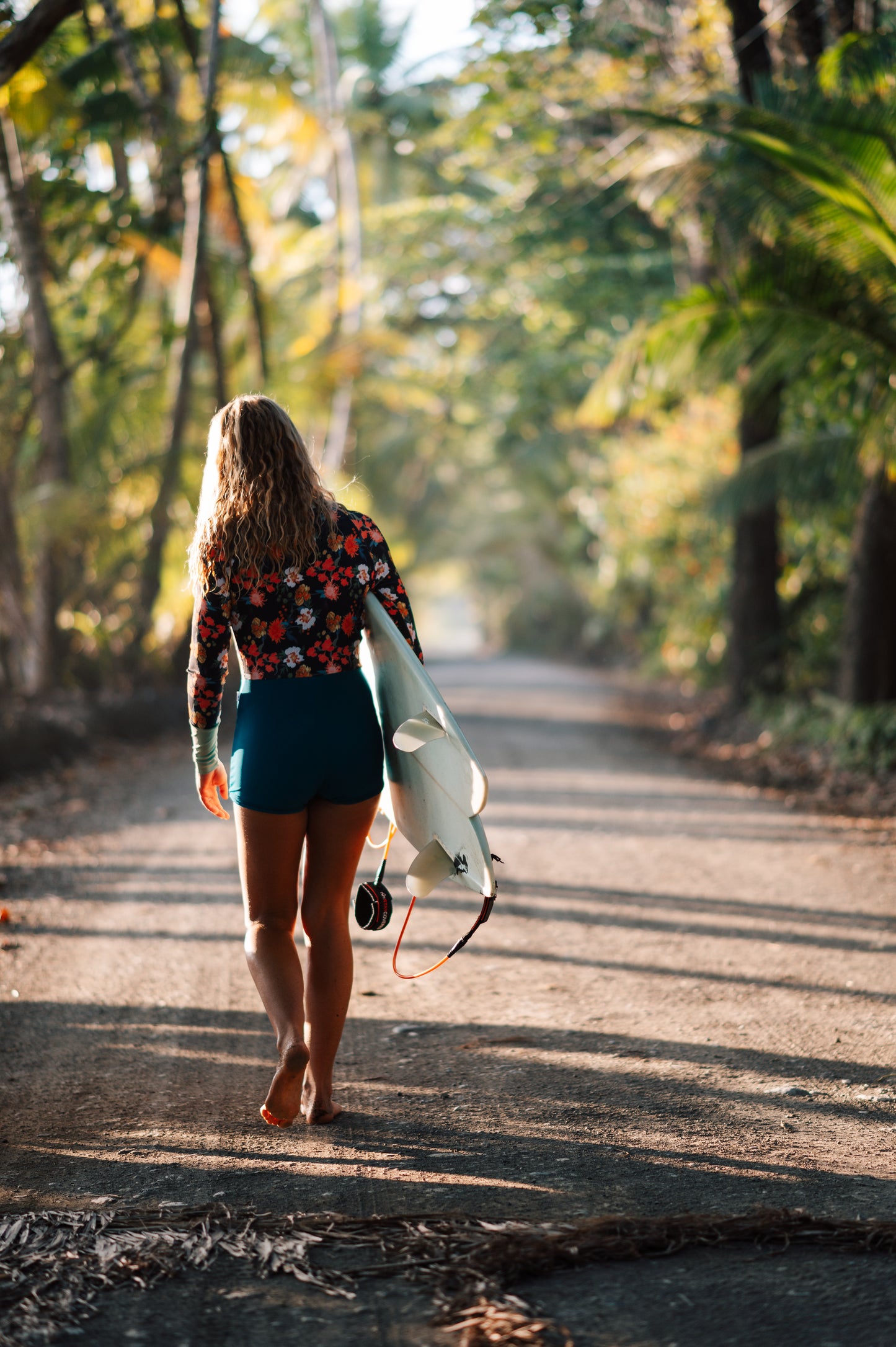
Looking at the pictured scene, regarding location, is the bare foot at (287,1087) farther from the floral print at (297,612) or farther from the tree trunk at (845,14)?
the tree trunk at (845,14)

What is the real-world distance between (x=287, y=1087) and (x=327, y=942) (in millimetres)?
452

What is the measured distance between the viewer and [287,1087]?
365 centimetres

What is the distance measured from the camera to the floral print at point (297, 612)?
12.2ft

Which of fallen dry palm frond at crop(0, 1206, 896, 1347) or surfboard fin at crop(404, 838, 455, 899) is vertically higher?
surfboard fin at crop(404, 838, 455, 899)

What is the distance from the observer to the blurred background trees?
31.4 ft

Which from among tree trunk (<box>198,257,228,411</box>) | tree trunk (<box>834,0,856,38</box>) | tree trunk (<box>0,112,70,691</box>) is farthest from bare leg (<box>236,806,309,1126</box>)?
tree trunk (<box>198,257,228,411</box>)

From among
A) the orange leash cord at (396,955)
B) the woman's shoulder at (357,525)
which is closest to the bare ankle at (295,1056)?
the orange leash cord at (396,955)

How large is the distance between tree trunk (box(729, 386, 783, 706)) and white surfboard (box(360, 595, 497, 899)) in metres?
11.1

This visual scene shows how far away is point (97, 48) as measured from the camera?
11414mm

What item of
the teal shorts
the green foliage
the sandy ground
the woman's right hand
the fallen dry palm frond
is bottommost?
the green foliage

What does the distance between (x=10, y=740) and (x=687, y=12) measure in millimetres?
10582

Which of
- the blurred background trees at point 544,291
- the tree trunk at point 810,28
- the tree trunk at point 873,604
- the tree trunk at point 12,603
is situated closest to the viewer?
the blurred background trees at point 544,291

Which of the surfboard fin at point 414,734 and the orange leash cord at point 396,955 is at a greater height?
the surfboard fin at point 414,734

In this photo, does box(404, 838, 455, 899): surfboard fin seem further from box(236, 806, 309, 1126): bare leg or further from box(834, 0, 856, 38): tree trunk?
box(834, 0, 856, 38): tree trunk
